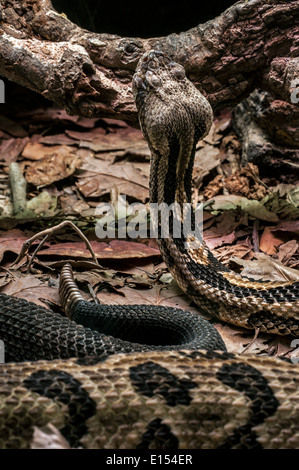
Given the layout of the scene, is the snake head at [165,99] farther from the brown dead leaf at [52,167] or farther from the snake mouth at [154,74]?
the brown dead leaf at [52,167]

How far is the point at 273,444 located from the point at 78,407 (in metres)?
0.90

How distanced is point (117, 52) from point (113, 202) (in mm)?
1780

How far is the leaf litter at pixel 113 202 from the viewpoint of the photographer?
14.0 feet

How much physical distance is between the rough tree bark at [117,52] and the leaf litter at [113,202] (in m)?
1.26

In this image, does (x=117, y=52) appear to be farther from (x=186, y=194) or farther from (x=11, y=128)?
(x=11, y=128)

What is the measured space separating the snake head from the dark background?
3.15 meters

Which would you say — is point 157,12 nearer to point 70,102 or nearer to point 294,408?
point 70,102

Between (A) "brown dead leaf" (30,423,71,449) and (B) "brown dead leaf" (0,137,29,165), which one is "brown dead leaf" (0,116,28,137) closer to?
(B) "brown dead leaf" (0,137,29,165)

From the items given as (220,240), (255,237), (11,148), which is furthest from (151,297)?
(11,148)

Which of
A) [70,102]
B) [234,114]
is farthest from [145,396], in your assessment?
[234,114]

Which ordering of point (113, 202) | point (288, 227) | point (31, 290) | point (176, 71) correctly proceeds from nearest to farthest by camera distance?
point (31, 290) → point (176, 71) → point (288, 227) → point (113, 202)

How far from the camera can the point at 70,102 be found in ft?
15.9

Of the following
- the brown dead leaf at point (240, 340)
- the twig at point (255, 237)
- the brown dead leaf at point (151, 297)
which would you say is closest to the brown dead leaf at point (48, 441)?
the brown dead leaf at point (240, 340)

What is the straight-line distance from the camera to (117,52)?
490 centimetres
